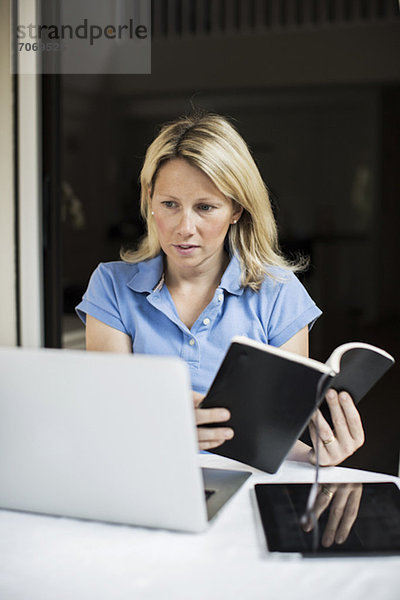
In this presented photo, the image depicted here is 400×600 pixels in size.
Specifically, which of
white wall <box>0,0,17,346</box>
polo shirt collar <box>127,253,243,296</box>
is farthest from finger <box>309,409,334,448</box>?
white wall <box>0,0,17,346</box>

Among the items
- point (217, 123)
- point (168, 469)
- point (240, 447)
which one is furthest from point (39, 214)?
point (168, 469)

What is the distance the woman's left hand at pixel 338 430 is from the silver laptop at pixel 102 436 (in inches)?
16.5

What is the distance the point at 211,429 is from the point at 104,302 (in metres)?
0.72

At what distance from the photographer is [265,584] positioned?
0.79 metres

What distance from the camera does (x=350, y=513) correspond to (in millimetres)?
974

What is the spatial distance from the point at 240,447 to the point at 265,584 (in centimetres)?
39

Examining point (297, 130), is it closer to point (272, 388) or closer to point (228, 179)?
point (228, 179)

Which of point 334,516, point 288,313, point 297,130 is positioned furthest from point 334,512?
point 297,130

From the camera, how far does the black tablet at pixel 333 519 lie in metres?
0.86

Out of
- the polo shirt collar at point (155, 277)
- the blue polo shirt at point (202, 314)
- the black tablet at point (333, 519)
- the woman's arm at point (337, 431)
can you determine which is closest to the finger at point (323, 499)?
the black tablet at point (333, 519)

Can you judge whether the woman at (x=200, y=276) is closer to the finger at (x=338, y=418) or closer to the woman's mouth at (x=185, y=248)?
the woman's mouth at (x=185, y=248)

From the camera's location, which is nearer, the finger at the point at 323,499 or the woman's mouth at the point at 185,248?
the finger at the point at 323,499

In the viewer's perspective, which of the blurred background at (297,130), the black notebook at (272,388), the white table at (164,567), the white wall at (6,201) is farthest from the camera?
the blurred background at (297,130)

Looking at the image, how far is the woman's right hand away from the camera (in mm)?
1106
